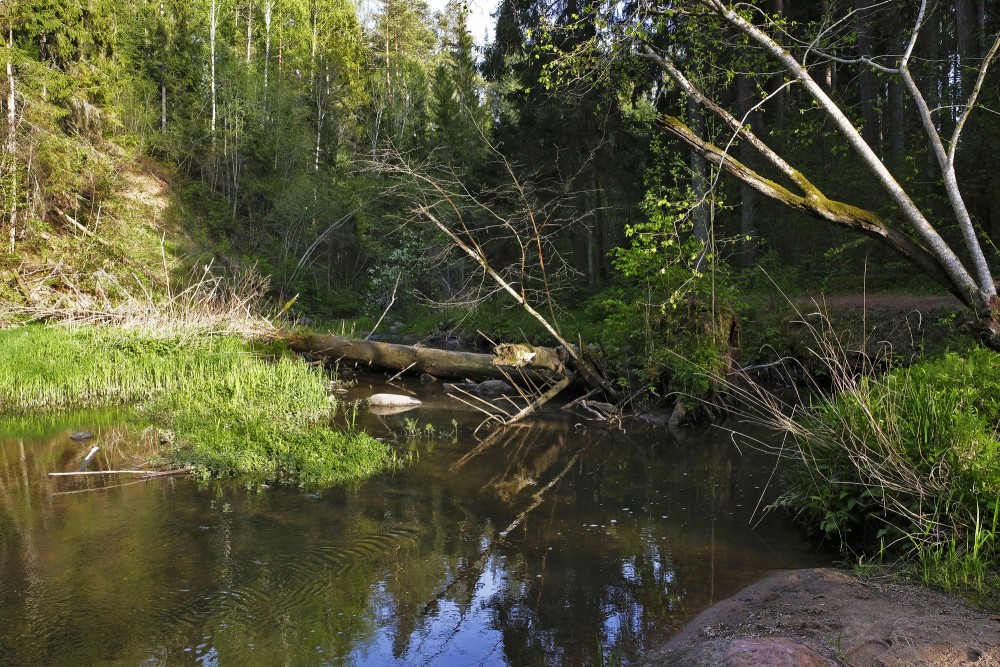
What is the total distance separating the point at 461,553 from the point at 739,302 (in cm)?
698

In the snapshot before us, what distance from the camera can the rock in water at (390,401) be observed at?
12.8 m

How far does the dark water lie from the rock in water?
371cm

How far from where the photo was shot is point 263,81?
34.2 m

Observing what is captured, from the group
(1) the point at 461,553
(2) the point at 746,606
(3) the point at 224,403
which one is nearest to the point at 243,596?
(1) the point at 461,553

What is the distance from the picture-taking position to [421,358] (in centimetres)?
1464

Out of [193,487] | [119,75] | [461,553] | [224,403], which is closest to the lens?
[461,553]

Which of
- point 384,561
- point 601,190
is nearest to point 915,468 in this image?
point 384,561

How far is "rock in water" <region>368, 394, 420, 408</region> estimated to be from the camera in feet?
42.1

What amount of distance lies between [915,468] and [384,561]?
13.1 feet

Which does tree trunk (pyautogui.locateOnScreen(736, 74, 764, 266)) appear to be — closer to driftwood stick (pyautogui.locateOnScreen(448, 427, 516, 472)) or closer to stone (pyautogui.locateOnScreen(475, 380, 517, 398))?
stone (pyautogui.locateOnScreen(475, 380, 517, 398))

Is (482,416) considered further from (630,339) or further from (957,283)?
(957,283)

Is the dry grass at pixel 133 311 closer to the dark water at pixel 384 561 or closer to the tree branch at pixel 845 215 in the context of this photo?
the dark water at pixel 384 561

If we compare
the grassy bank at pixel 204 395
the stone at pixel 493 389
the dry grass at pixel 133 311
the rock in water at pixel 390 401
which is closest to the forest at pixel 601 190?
the dry grass at pixel 133 311

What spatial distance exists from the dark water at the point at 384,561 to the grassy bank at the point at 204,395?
527 millimetres
